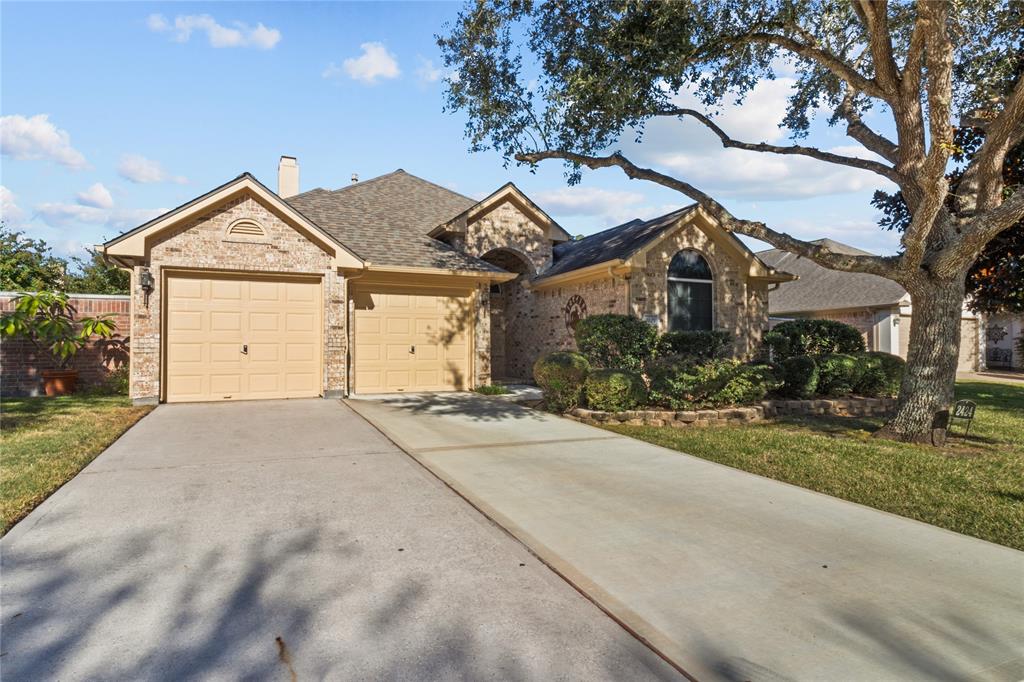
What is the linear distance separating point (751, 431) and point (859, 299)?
1850 centimetres

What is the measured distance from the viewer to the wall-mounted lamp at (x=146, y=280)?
36.4 feet

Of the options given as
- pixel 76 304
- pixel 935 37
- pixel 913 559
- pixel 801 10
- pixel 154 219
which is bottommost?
pixel 913 559

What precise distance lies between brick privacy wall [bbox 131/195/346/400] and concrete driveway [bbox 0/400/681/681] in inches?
241

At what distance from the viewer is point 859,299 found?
24219mm

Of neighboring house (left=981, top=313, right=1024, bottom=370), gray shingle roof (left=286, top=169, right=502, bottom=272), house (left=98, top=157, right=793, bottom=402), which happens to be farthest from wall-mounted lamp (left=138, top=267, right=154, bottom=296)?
neighboring house (left=981, top=313, right=1024, bottom=370)

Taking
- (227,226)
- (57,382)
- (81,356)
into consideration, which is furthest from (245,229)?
(57,382)

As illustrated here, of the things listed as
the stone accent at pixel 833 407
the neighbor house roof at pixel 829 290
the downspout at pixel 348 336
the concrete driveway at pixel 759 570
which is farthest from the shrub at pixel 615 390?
the neighbor house roof at pixel 829 290

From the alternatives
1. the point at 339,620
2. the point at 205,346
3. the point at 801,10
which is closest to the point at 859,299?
the point at 801,10

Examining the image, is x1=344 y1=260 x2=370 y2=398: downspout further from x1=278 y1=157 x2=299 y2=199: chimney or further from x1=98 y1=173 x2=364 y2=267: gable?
x1=278 y1=157 x2=299 y2=199: chimney

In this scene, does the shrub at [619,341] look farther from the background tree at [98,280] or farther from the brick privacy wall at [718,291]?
the background tree at [98,280]

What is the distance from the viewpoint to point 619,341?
12953 millimetres

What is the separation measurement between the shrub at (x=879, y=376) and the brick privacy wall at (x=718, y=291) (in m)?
2.98

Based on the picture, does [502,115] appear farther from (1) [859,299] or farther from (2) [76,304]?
(1) [859,299]

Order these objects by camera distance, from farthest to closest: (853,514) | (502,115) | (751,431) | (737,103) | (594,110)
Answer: (737,103) < (502,115) < (594,110) < (751,431) < (853,514)
